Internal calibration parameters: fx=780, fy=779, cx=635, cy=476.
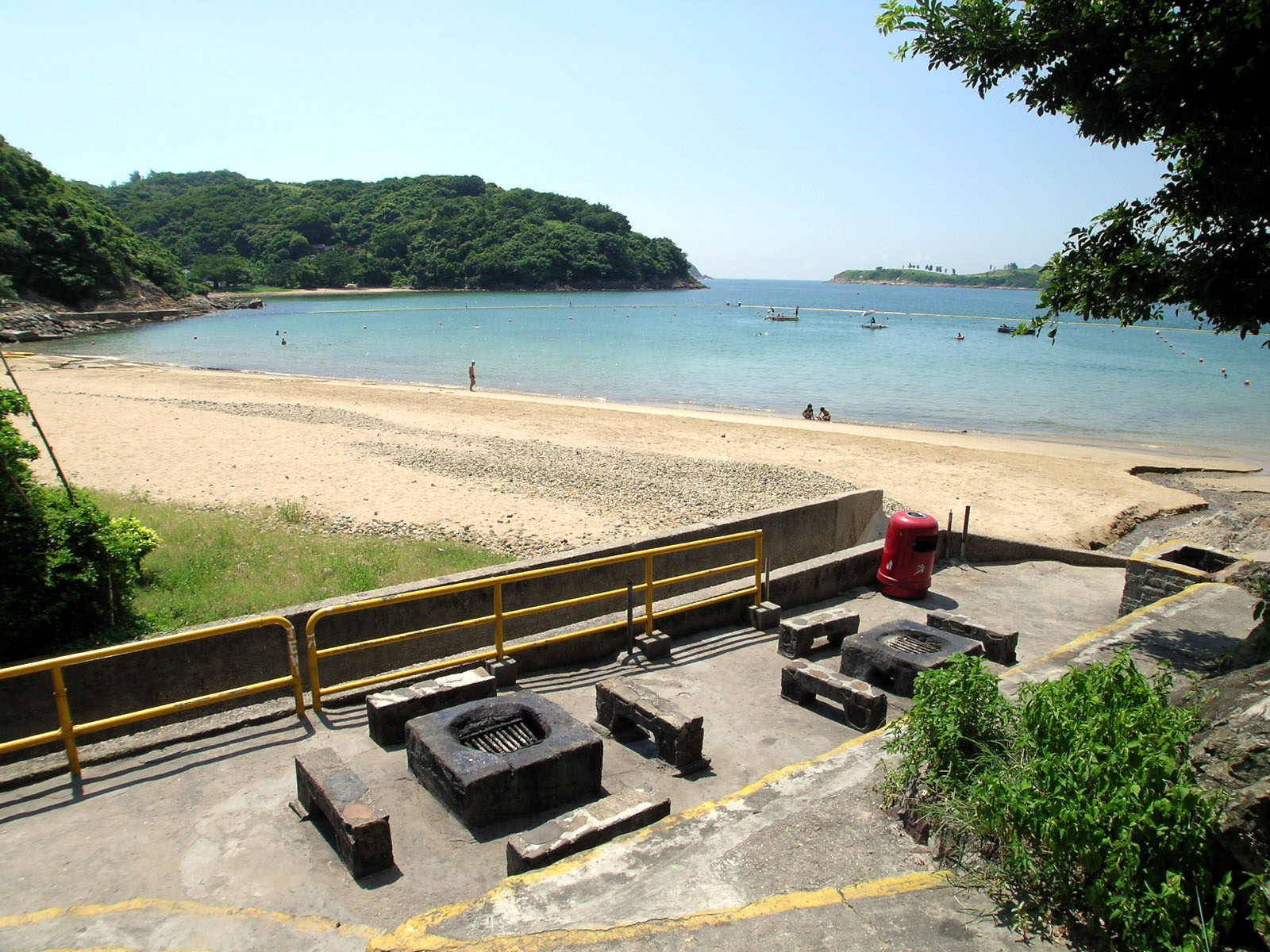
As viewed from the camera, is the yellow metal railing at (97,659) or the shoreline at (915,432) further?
the shoreline at (915,432)

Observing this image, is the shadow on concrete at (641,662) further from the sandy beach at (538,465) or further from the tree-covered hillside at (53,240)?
the tree-covered hillside at (53,240)

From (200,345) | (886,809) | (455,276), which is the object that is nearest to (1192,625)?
(886,809)

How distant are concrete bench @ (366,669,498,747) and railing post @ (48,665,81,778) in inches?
69.6

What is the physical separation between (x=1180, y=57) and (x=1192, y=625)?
4.94m

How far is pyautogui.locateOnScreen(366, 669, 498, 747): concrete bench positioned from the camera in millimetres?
5496

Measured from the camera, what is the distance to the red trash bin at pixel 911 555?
29.0 ft

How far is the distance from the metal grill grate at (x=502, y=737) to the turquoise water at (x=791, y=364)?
30.1 metres

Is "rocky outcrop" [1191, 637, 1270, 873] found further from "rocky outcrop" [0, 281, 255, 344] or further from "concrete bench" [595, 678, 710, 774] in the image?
"rocky outcrop" [0, 281, 255, 344]

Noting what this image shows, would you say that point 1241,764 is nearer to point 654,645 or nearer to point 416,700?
point 654,645

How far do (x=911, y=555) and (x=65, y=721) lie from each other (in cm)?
785

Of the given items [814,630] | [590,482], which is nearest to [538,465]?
[590,482]

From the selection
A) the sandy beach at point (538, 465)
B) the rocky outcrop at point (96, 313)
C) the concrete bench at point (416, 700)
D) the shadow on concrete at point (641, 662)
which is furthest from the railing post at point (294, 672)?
the rocky outcrop at point (96, 313)

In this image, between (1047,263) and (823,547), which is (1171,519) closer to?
(823,547)

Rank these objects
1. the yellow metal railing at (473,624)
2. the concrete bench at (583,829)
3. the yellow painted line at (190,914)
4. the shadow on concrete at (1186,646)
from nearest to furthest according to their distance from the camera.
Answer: the yellow painted line at (190,914) < the concrete bench at (583,829) < the yellow metal railing at (473,624) < the shadow on concrete at (1186,646)
